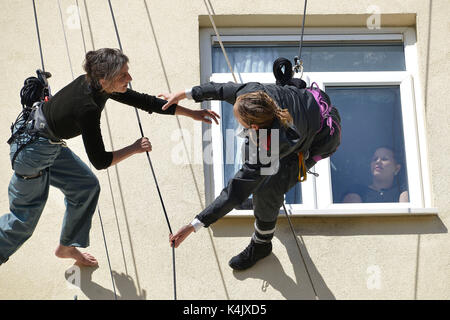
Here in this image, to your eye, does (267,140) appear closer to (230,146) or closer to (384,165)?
(230,146)

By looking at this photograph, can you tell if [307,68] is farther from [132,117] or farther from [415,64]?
[132,117]

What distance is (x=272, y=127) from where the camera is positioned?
3.83 metres

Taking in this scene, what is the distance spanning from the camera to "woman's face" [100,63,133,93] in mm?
3885

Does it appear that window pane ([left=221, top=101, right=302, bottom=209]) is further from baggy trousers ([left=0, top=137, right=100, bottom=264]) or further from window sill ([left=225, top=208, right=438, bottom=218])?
baggy trousers ([left=0, top=137, right=100, bottom=264])

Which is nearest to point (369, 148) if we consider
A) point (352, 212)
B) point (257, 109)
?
point (352, 212)

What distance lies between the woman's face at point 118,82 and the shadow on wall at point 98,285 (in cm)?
119

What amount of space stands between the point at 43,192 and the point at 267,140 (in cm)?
131

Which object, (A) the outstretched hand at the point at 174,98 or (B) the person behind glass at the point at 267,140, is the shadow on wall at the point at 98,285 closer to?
(B) the person behind glass at the point at 267,140

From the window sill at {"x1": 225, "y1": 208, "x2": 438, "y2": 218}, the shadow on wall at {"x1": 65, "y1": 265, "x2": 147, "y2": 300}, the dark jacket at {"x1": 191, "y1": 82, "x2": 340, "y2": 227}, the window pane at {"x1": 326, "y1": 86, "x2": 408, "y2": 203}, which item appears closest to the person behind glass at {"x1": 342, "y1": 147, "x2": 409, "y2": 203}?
the window pane at {"x1": 326, "y1": 86, "x2": 408, "y2": 203}

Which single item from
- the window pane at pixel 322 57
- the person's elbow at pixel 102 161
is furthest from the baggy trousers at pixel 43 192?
the window pane at pixel 322 57

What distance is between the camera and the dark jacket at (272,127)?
3963mm

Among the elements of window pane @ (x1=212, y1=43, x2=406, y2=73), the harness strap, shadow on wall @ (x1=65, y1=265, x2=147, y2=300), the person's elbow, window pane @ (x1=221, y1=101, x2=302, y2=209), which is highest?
window pane @ (x1=212, y1=43, x2=406, y2=73)

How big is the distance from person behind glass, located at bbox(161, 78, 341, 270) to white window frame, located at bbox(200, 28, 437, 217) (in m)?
0.34

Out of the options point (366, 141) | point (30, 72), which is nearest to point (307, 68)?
point (366, 141)
